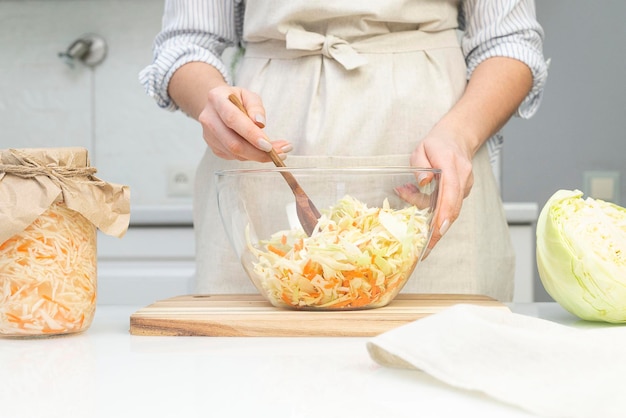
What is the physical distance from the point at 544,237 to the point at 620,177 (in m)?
1.58

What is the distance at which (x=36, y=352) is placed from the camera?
25.6 inches

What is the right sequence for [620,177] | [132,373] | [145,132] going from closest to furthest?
[132,373]
[620,177]
[145,132]

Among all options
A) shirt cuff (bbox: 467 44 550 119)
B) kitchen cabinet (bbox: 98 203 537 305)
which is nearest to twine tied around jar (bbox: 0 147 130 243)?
shirt cuff (bbox: 467 44 550 119)

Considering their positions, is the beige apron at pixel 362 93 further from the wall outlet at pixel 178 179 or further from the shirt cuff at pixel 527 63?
the wall outlet at pixel 178 179

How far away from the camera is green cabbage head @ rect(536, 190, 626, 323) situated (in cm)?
72

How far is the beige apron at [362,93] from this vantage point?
41.7 inches

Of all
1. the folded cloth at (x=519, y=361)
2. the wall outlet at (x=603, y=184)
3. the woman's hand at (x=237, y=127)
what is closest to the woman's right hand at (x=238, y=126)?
the woman's hand at (x=237, y=127)

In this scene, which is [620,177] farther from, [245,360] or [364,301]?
[245,360]

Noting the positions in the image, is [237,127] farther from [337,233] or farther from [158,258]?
[158,258]

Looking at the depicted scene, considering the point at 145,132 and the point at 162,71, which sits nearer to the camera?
the point at 162,71

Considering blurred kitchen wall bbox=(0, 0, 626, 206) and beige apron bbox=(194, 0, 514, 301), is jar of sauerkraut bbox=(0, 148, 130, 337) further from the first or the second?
blurred kitchen wall bbox=(0, 0, 626, 206)

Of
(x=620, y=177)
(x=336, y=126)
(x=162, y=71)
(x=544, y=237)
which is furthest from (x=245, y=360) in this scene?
(x=620, y=177)

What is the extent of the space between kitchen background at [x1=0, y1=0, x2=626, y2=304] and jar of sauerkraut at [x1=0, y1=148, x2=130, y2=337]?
46.9 inches

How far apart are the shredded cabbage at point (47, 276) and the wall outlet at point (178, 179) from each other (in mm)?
1780
